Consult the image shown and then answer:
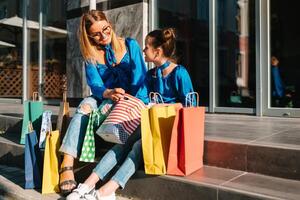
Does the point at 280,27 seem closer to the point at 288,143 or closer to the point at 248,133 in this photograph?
the point at 248,133

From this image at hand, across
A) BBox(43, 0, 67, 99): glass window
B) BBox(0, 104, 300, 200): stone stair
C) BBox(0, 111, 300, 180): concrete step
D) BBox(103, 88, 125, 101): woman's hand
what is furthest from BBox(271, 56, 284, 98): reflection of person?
BBox(43, 0, 67, 99): glass window

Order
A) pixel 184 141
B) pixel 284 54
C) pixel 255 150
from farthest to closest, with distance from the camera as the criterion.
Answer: pixel 284 54 < pixel 255 150 < pixel 184 141

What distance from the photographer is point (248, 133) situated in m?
3.89

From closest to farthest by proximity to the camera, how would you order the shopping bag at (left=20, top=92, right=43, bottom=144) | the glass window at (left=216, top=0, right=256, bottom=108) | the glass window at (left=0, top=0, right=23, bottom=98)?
the shopping bag at (left=20, top=92, right=43, bottom=144)
the glass window at (left=216, top=0, right=256, bottom=108)
the glass window at (left=0, top=0, right=23, bottom=98)

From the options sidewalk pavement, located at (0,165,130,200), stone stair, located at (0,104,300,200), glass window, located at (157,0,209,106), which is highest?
glass window, located at (157,0,209,106)

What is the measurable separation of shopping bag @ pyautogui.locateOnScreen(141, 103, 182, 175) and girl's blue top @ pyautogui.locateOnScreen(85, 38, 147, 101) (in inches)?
23.4

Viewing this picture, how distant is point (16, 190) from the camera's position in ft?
11.9

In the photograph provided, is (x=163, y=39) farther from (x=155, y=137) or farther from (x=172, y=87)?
(x=155, y=137)

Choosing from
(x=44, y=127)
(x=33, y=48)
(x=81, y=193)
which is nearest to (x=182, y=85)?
(x=81, y=193)

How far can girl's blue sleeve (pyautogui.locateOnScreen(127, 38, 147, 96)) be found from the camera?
3.62 metres

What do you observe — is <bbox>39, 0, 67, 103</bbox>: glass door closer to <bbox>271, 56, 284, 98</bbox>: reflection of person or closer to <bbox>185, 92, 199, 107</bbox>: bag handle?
<bbox>271, 56, 284, 98</bbox>: reflection of person

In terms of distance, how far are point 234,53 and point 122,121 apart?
407 centimetres

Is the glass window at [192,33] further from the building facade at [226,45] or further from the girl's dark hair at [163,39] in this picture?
the girl's dark hair at [163,39]

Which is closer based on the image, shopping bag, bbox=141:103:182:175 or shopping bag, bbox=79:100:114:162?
shopping bag, bbox=141:103:182:175
